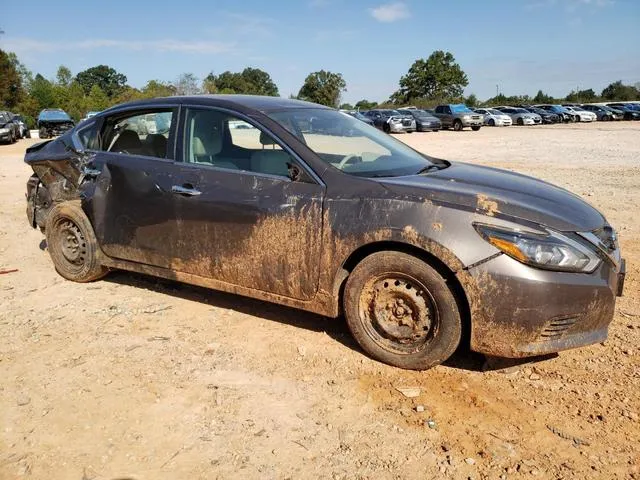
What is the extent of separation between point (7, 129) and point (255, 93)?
56.3 meters

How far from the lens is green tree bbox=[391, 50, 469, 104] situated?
89625 mm

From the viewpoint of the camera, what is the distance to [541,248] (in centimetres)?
304

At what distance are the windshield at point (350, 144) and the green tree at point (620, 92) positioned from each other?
268ft

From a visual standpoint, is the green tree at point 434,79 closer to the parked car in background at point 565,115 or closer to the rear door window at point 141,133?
the parked car in background at point 565,115

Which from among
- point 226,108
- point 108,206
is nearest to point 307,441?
point 226,108

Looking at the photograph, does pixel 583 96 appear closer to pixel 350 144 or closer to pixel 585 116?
pixel 585 116

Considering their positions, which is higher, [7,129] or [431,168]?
[431,168]

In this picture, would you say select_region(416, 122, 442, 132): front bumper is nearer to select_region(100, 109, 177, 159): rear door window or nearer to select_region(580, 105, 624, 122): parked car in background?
select_region(580, 105, 624, 122): parked car in background

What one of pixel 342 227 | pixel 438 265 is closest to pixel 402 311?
pixel 438 265

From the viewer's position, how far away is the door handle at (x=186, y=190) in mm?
3975

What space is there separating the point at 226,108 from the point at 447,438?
9.08ft

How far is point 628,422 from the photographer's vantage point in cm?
286

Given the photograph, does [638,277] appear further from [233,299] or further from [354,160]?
[233,299]

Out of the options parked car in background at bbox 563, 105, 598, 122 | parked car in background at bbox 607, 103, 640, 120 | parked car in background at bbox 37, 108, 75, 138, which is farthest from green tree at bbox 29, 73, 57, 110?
parked car in background at bbox 607, 103, 640, 120
